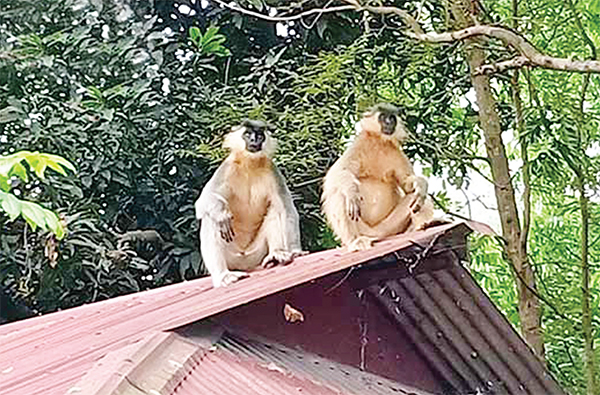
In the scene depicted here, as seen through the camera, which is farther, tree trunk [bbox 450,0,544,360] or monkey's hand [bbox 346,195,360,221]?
tree trunk [bbox 450,0,544,360]

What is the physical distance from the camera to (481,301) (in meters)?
4.71

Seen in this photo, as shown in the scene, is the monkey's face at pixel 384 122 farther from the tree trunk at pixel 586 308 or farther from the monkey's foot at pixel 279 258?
the tree trunk at pixel 586 308

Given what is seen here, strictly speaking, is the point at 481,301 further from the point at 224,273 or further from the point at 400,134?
the point at 400,134

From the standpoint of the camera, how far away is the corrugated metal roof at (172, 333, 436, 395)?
2.42 m

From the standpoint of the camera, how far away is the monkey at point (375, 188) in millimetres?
5535

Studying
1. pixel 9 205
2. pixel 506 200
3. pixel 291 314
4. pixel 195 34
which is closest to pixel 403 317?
pixel 291 314

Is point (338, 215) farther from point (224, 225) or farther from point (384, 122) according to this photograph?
point (384, 122)

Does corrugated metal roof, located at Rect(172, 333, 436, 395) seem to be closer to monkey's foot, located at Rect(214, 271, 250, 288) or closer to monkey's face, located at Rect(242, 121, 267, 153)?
monkey's foot, located at Rect(214, 271, 250, 288)

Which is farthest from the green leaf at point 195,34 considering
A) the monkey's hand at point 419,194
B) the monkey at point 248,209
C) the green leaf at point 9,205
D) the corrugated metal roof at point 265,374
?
the green leaf at point 9,205

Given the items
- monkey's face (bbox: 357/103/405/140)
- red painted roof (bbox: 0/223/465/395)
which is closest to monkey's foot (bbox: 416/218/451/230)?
red painted roof (bbox: 0/223/465/395)

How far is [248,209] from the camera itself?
19.3ft

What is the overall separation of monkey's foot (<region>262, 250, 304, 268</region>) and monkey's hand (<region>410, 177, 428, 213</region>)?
0.66 meters

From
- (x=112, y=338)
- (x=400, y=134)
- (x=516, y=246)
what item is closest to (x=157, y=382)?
(x=112, y=338)

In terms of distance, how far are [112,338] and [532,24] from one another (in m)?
4.55
